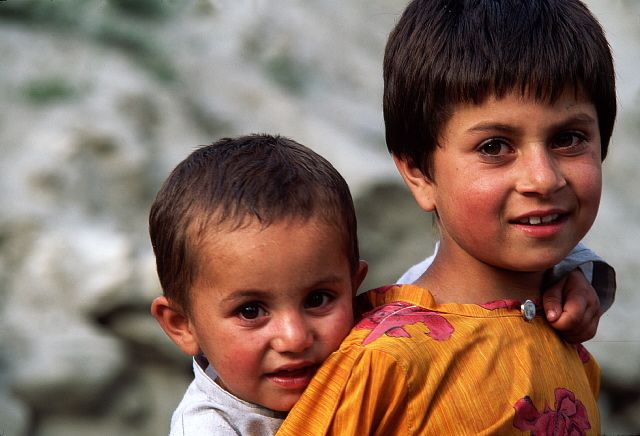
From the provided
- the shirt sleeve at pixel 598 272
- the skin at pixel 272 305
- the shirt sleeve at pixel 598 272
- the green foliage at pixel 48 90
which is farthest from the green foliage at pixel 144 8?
the skin at pixel 272 305

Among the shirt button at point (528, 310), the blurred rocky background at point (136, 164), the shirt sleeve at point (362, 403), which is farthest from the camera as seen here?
the blurred rocky background at point (136, 164)

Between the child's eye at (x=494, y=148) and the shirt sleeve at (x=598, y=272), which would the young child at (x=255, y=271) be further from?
the shirt sleeve at (x=598, y=272)

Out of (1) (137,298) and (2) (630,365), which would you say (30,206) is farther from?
(2) (630,365)

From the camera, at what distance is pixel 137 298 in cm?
376

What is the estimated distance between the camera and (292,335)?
1.98 metres

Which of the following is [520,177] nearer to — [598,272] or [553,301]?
[553,301]

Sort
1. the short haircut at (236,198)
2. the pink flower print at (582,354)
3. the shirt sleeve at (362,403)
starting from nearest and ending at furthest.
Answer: the shirt sleeve at (362,403) → the short haircut at (236,198) → the pink flower print at (582,354)

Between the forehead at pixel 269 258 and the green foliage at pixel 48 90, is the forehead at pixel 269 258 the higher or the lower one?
the lower one

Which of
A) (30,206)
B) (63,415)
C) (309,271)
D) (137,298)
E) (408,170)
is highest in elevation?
(408,170)

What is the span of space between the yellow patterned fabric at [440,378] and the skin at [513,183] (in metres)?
0.11

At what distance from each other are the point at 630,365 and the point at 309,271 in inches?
111

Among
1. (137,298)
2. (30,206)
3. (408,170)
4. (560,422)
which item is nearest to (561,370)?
(560,422)

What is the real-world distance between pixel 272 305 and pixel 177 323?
0.28 m

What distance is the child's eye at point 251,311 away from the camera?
2014 mm
